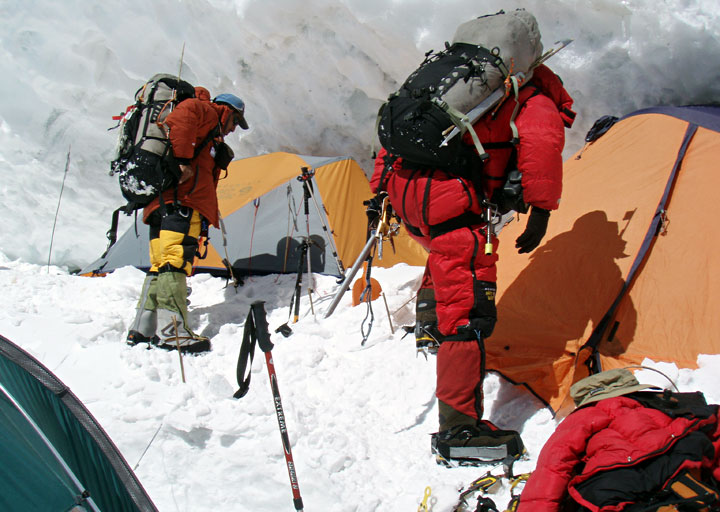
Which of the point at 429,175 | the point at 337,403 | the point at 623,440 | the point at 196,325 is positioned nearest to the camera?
the point at 623,440

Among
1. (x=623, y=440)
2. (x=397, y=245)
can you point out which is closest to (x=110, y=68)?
(x=397, y=245)

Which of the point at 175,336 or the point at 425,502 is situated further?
the point at 175,336

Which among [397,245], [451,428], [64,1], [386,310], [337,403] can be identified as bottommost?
[451,428]

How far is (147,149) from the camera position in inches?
163

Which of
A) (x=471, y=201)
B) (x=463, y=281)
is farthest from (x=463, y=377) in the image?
(x=471, y=201)

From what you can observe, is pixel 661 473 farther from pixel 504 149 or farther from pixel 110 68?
pixel 110 68

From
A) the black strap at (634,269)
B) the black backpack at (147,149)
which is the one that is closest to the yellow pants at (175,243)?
the black backpack at (147,149)

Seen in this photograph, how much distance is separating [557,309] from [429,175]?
1.17 meters

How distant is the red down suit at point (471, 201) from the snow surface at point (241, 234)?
1.68 ft

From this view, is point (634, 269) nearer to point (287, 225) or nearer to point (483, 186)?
point (483, 186)

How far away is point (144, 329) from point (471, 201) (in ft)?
8.26

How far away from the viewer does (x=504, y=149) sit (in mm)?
3021

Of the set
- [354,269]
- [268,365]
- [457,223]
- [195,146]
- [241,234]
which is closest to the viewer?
[268,365]

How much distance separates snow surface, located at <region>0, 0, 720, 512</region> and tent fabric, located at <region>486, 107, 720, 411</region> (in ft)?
0.67
